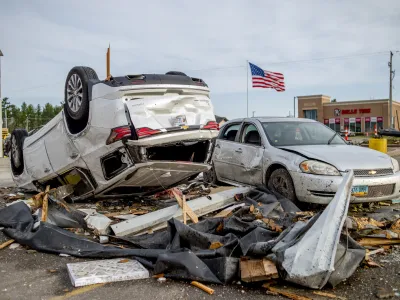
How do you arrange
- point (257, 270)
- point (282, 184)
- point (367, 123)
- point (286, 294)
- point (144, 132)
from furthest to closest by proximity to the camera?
point (367, 123)
point (282, 184)
point (144, 132)
point (257, 270)
point (286, 294)

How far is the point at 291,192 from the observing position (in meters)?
6.61

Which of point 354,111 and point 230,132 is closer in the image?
point 230,132

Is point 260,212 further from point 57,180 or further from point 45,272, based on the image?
point 57,180

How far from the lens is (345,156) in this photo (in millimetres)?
6609

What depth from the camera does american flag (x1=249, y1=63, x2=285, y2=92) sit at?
22.9 metres

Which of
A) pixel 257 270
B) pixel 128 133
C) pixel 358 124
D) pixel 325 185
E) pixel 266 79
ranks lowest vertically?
pixel 358 124

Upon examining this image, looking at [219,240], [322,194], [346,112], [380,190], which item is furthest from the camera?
[346,112]

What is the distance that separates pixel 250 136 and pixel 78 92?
3.18m

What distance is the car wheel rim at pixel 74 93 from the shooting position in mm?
6570

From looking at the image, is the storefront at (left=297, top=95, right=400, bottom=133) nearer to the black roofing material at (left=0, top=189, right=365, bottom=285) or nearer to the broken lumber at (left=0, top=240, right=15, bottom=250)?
the black roofing material at (left=0, top=189, right=365, bottom=285)

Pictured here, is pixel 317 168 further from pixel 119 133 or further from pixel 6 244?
pixel 6 244

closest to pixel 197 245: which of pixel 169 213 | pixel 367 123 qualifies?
pixel 169 213

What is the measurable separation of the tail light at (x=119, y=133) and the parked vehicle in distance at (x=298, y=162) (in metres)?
2.46

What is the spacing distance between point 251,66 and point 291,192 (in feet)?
56.9
